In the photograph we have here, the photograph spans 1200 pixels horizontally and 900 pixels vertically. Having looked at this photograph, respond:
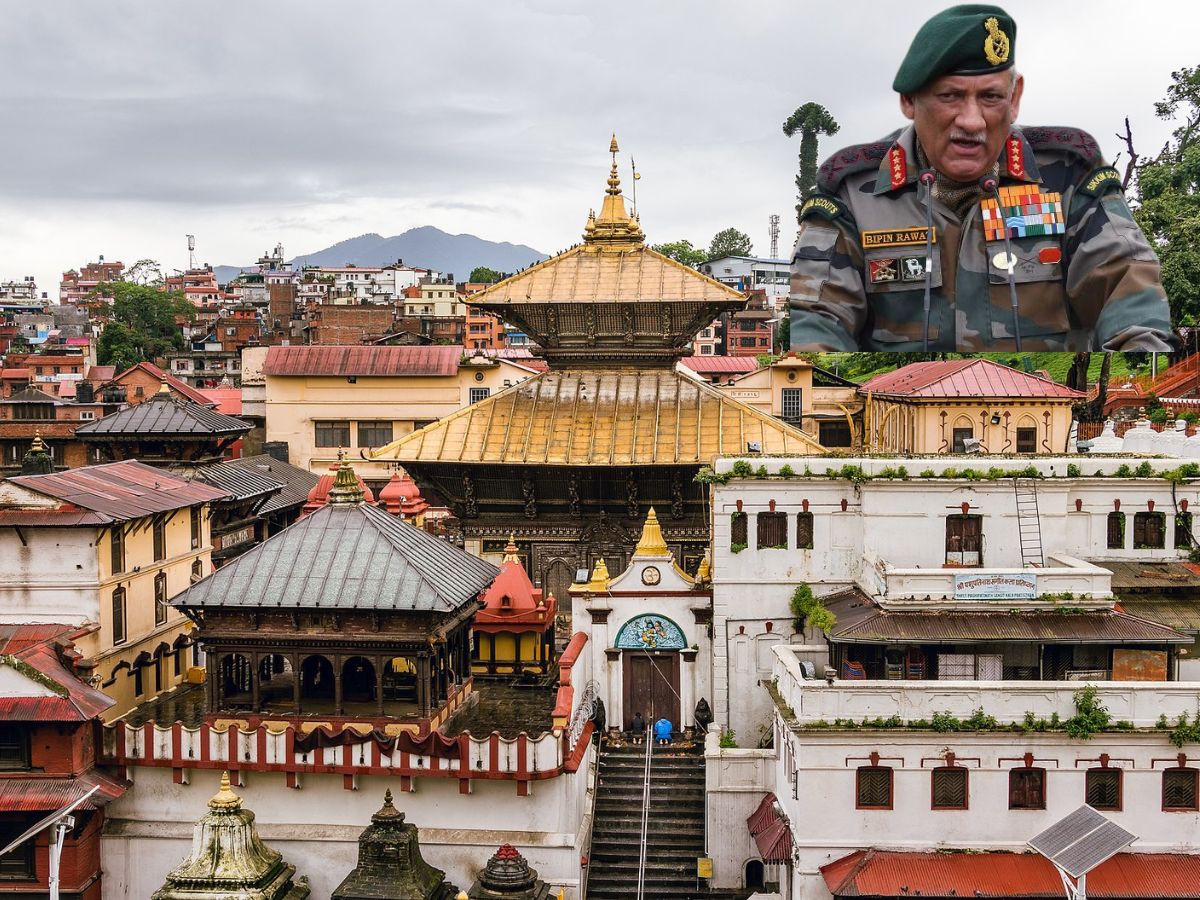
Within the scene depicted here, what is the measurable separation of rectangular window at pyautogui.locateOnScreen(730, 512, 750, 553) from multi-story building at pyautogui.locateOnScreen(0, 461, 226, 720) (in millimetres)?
14728

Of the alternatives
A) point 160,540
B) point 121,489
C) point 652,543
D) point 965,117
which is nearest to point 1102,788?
point 652,543

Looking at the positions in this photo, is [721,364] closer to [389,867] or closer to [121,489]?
[121,489]

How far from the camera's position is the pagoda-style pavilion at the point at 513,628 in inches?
1401

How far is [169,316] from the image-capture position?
468 feet

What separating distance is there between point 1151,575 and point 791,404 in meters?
40.6

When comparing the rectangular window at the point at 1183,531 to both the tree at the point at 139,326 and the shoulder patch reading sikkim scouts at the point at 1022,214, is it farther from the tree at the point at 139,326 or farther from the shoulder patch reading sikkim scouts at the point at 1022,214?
the tree at the point at 139,326

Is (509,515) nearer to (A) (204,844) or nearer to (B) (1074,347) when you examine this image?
(A) (204,844)

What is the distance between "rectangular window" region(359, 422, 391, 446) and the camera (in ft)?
246

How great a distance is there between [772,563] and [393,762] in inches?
404

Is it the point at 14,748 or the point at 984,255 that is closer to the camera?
the point at 984,255

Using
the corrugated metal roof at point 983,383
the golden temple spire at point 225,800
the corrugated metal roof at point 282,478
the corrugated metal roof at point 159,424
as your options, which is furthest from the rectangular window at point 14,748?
the corrugated metal roof at point 983,383

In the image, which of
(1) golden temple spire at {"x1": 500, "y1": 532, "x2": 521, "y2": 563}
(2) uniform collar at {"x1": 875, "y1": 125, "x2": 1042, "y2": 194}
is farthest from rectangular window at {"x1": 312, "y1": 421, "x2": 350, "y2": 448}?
(2) uniform collar at {"x1": 875, "y1": 125, "x2": 1042, "y2": 194}

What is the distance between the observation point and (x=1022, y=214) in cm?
2709

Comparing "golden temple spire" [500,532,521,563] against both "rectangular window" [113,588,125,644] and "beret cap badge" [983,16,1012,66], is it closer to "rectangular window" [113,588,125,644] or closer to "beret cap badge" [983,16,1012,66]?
→ "rectangular window" [113,588,125,644]
